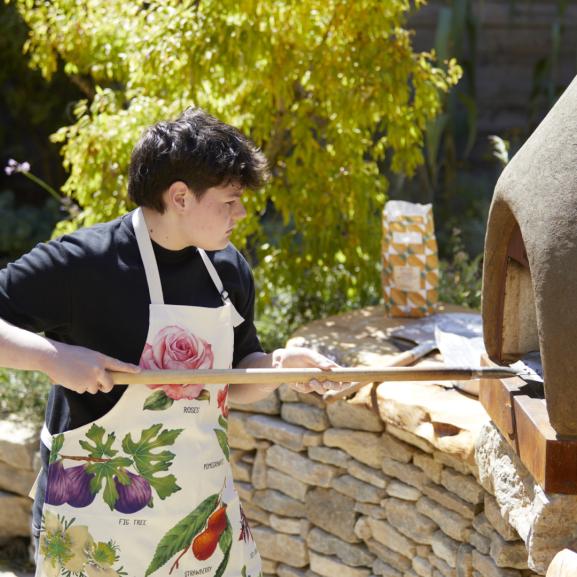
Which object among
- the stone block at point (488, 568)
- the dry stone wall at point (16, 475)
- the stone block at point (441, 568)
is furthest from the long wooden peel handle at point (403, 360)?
the dry stone wall at point (16, 475)

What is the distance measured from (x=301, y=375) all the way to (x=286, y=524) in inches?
75.2

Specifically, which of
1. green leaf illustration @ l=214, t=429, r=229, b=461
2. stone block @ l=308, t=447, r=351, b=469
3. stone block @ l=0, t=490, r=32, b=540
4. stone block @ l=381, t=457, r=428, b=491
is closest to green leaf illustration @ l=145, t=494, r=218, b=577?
green leaf illustration @ l=214, t=429, r=229, b=461

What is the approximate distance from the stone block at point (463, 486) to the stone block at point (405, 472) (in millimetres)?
142

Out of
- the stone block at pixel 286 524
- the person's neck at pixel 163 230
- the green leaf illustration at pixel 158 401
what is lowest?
the stone block at pixel 286 524

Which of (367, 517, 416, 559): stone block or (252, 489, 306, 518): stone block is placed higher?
(367, 517, 416, 559): stone block

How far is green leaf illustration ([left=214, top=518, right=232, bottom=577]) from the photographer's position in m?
2.45

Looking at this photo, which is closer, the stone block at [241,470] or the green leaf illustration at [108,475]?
the green leaf illustration at [108,475]

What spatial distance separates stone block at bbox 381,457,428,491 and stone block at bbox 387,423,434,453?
0.08 meters

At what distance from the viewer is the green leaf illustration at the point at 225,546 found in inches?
96.5

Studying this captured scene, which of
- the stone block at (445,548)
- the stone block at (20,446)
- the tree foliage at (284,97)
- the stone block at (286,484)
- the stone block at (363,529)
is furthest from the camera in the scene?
the stone block at (20,446)

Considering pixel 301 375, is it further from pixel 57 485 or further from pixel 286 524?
pixel 286 524

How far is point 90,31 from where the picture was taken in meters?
4.88

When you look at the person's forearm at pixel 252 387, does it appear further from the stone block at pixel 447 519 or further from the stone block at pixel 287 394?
the stone block at pixel 287 394

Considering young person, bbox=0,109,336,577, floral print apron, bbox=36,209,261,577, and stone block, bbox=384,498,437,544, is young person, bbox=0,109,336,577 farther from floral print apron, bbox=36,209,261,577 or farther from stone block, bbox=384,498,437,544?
stone block, bbox=384,498,437,544
